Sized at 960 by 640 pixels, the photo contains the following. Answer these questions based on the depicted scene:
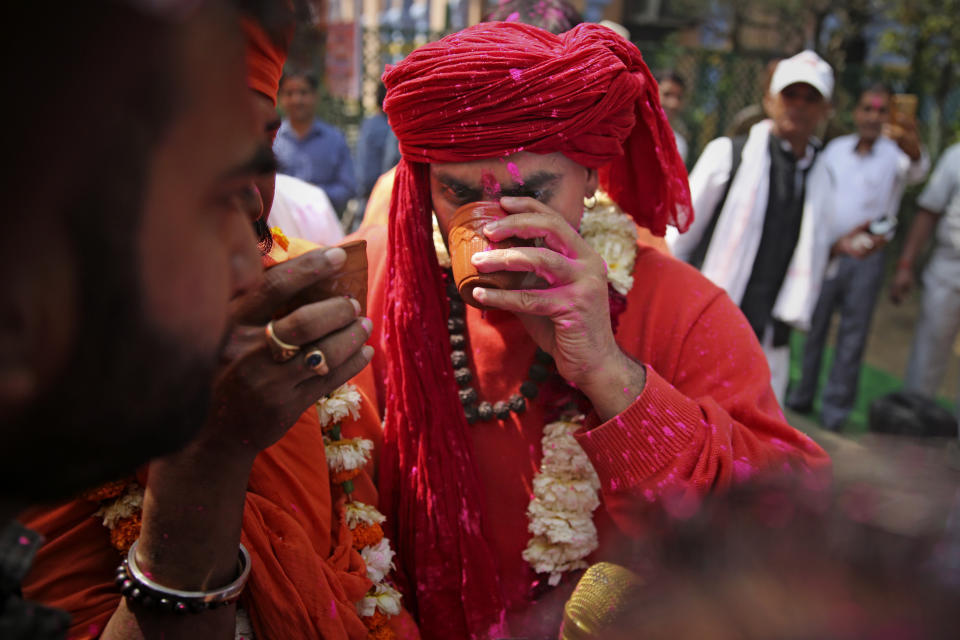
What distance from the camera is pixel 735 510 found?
0.80 meters

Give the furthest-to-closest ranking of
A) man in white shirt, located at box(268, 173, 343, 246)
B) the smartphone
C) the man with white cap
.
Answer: the smartphone < the man with white cap < man in white shirt, located at box(268, 173, 343, 246)

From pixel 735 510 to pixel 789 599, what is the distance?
112mm

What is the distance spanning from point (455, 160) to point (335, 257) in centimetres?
63

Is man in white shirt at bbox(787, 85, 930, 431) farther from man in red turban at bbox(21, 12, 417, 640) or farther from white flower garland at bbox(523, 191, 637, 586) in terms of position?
man in red turban at bbox(21, 12, 417, 640)

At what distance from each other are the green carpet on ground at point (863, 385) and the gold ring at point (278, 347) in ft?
21.8

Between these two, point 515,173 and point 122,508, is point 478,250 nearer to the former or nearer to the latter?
point 515,173

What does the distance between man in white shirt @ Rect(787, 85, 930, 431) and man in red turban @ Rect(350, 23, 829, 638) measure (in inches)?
208

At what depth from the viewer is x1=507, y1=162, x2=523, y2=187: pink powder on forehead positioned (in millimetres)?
1905

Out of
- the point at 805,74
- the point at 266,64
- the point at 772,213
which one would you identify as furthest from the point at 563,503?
the point at 805,74

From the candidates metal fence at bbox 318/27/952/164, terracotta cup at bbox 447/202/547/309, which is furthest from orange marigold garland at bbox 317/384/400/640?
metal fence at bbox 318/27/952/164

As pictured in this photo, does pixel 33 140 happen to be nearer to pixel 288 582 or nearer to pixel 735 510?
pixel 735 510

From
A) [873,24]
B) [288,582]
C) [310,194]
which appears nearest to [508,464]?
[288,582]

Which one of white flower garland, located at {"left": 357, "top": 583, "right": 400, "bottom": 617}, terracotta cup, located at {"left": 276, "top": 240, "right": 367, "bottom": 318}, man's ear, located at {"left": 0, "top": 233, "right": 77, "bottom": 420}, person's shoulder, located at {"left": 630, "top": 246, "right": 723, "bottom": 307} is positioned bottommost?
white flower garland, located at {"left": 357, "top": 583, "right": 400, "bottom": 617}

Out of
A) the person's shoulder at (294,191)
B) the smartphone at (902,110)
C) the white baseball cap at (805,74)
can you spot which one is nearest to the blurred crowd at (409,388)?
the person's shoulder at (294,191)
